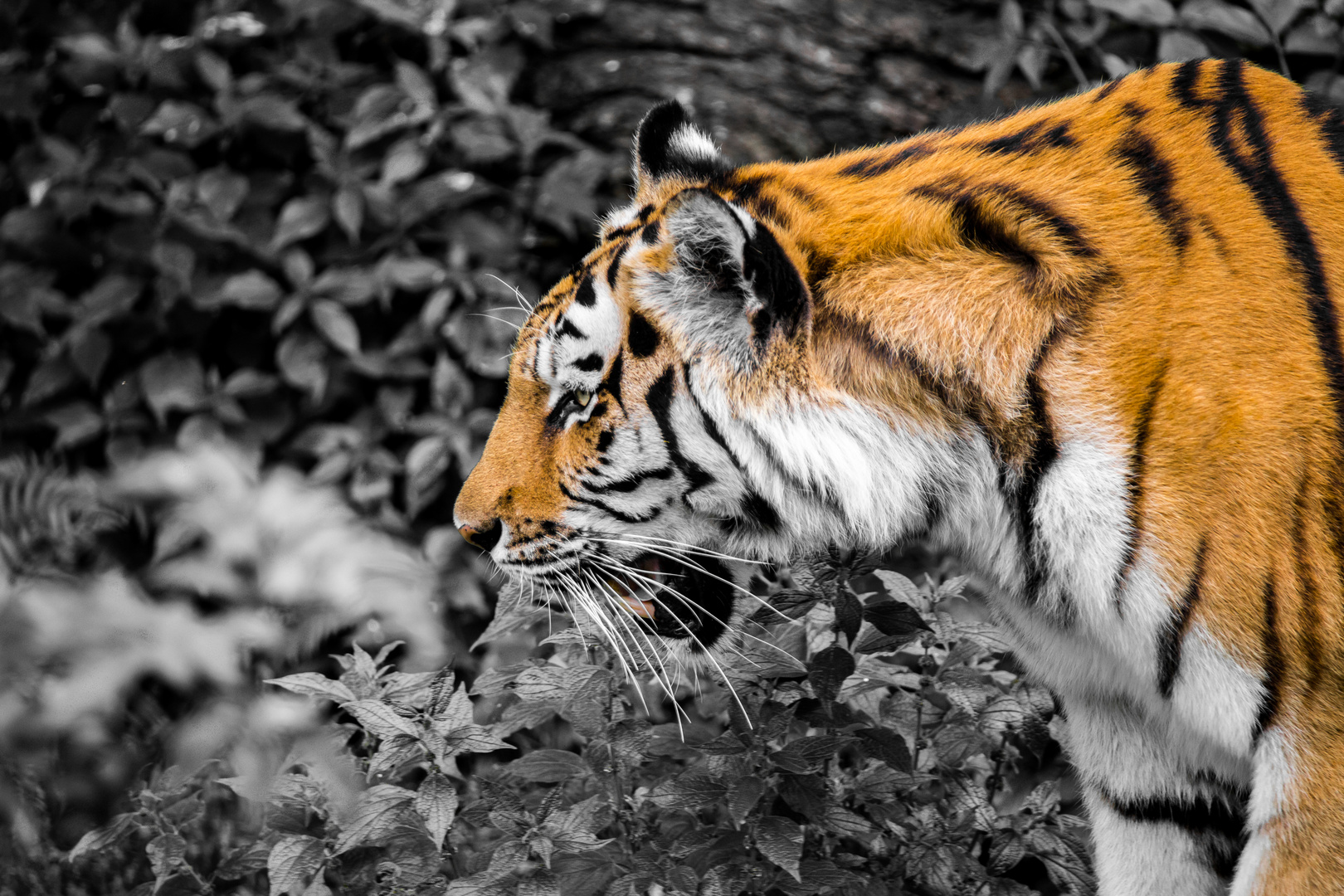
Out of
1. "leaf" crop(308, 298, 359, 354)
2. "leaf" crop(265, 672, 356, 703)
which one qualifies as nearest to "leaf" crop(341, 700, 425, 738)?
"leaf" crop(265, 672, 356, 703)

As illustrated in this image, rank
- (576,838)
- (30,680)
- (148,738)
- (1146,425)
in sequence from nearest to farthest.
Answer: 1. (30,680)
2. (1146,425)
3. (576,838)
4. (148,738)

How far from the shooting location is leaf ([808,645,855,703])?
178 cm

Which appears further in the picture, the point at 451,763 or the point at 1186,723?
the point at 451,763

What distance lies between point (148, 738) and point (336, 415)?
2135 millimetres

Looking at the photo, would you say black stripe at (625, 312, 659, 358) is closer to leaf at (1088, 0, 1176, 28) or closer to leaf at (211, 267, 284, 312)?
leaf at (211, 267, 284, 312)

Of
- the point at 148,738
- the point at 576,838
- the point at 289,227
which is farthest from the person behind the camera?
the point at 289,227

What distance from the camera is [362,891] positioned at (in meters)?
1.80

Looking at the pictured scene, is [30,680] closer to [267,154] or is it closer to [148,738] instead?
[148,738]

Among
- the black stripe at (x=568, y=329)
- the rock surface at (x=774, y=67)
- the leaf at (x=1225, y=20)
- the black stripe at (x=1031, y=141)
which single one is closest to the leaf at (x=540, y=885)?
the black stripe at (x=568, y=329)

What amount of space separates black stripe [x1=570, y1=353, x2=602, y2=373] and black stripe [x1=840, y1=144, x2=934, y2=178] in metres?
0.48

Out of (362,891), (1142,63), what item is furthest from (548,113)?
(362,891)

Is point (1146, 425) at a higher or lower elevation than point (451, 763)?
higher

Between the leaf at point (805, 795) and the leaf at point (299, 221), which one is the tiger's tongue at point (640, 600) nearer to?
the leaf at point (805, 795)

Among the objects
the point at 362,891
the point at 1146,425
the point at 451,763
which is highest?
the point at 1146,425
